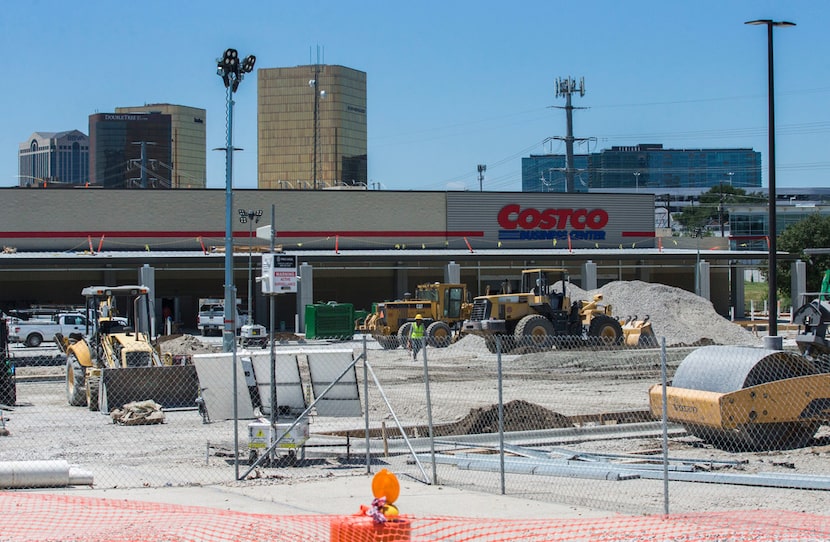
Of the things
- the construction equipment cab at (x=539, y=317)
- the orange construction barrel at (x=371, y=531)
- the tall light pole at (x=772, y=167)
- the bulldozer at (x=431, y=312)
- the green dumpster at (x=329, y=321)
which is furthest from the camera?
the green dumpster at (x=329, y=321)

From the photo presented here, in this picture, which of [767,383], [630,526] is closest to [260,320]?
[767,383]

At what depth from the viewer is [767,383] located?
14.5 metres

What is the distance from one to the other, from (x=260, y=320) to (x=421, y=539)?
163 ft

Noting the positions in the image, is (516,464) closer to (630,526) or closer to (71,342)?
(630,526)

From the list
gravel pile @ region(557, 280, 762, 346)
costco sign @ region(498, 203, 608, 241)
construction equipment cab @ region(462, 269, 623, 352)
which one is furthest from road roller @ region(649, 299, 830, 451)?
costco sign @ region(498, 203, 608, 241)

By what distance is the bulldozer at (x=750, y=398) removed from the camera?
14.4 meters

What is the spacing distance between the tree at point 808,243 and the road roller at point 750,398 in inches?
2455

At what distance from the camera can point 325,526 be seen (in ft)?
32.5

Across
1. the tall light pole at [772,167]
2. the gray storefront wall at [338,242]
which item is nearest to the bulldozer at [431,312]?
the gray storefront wall at [338,242]

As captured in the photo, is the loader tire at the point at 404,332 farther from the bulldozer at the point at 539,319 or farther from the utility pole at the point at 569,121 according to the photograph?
the utility pole at the point at 569,121

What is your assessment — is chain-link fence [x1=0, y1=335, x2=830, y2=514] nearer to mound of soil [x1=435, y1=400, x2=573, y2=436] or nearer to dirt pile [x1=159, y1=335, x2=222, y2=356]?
mound of soil [x1=435, y1=400, x2=573, y2=436]

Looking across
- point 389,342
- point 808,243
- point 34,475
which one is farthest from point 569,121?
point 34,475

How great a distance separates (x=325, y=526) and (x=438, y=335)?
30215 millimetres

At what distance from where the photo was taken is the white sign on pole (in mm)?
14648
